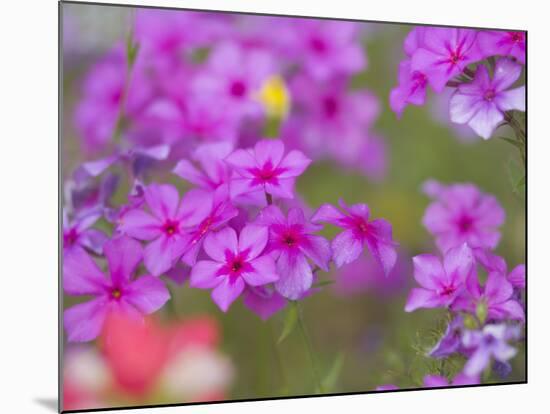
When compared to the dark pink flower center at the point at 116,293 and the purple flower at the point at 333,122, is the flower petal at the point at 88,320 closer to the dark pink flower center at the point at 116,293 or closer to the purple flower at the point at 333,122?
the dark pink flower center at the point at 116,293

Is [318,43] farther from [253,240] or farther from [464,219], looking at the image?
[253,240]

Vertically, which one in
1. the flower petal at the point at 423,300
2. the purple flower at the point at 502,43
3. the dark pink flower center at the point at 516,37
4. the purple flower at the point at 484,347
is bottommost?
the purple flower at the point at 484,347

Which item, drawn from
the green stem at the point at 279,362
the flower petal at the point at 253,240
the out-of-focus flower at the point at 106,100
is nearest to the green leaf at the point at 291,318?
the flower petal at the point at 253,240

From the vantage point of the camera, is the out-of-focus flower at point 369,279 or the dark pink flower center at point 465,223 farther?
the out-of-focus flower at point 369,279

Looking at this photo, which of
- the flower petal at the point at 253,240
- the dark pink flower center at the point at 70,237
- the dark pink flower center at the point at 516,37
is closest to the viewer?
the flower petal at the point at 253,240

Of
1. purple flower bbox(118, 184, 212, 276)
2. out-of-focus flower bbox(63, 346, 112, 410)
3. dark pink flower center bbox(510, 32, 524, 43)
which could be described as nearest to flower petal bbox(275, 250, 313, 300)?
purple flower bbox(118, 184, 212, 276)

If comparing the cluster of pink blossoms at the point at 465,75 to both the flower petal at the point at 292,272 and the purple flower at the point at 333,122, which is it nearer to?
the flower petal at the point at 292,272

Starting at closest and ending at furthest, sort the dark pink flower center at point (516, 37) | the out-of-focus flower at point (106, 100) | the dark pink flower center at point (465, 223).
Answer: the dark pink flower center at point (516, 37) < the dark pink flower center at point (465, 223) < the out-of-focus flower at point (106, 100)

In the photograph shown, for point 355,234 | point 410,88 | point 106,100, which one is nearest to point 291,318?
point 355,234

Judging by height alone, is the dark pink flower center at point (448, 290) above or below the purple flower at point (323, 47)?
below
